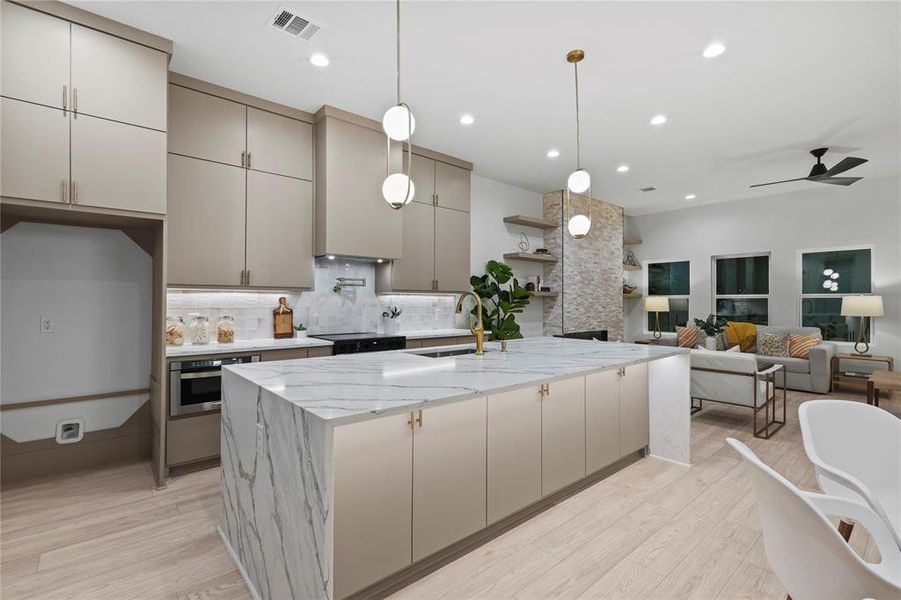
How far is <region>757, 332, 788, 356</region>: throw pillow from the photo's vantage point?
20.1ft

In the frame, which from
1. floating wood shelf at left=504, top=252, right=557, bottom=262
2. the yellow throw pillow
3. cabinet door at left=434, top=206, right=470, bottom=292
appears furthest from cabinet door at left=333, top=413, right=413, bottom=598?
the yellow throw pillow

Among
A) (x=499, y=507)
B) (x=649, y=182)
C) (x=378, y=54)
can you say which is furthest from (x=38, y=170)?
(x=649, y=182)

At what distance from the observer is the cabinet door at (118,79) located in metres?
2.59

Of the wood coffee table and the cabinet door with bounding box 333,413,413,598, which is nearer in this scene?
the cabinet door with bounding box 333,413,413,598

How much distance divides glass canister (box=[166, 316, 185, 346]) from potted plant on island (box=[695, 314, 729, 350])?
6935 mm

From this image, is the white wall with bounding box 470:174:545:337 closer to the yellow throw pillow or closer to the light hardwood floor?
the yellow throw pillow

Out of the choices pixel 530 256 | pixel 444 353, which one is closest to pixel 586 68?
pixel 444 353

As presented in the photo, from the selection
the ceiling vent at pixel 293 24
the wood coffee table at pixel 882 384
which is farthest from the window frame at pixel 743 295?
the ceiling vent at pixel 293 24

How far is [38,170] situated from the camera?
2459mm

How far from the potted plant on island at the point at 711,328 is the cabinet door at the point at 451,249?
4.15m

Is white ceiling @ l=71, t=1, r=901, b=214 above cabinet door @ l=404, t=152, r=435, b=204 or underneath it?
above

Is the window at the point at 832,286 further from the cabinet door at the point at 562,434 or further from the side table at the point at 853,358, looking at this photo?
the cabinet door at the point at 562,434

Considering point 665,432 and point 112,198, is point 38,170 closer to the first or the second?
point 112,198

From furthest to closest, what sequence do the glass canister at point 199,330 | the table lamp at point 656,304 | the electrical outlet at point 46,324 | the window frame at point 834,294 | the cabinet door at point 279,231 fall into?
the table lamp at point 656,304, the window frame at point 834,294, the cabinet door at point 279,231, the glass canister at point 199,330, the electrical outlet at point 46,324
